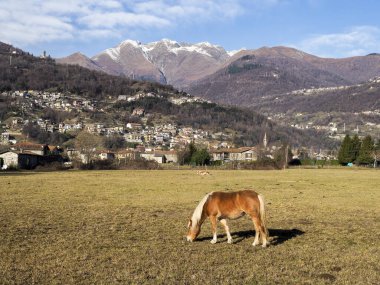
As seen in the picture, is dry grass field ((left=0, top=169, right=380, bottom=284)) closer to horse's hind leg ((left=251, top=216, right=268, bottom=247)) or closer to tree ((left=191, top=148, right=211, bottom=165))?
horse's hind leg ((left=251, top=216, right=268, bottom=247))

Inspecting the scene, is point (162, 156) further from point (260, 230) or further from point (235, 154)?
point (260, 230)

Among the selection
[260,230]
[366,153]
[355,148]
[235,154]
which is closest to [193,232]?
[260,230]

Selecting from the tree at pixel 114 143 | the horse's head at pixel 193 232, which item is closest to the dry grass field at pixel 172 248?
the horse's head at pixel 193 232

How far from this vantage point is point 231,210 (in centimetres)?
1375

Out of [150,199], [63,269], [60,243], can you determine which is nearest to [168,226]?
[60,243]

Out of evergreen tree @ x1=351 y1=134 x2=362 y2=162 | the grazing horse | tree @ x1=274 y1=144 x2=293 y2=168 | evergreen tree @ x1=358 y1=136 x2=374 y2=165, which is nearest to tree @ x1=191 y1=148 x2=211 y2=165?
tree @ x1=274 y1=144 x2=293 y2=168

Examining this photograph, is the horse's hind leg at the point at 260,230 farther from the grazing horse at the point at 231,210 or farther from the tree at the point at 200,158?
the tree at the point at 200,158

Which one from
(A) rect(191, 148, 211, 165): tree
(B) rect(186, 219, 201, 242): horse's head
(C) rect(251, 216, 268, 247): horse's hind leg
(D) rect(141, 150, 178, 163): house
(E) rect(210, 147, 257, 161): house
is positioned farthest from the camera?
(D) rect(141, 150, 178, 163): house

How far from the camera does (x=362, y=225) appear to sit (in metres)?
17.3

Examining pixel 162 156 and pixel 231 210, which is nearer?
pixel 231 210

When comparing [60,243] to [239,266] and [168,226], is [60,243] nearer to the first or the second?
[168,226]

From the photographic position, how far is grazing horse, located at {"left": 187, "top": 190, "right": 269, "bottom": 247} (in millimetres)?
13383

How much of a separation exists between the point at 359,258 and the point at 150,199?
53.8ft

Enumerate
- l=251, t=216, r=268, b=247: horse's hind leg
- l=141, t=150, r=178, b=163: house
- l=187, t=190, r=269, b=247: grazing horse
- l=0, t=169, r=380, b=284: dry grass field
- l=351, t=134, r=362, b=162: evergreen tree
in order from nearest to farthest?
l=0, t=169, r=380, b=284: dry grass field
l=251, t=216, r=268, b=247: horse's hind leg
l=187, t=190, r=269, b=247: grazing horse
l=351, t=134, r=362, b=162: evergreen tree
l=141, t=150, r=178, b=163: house
